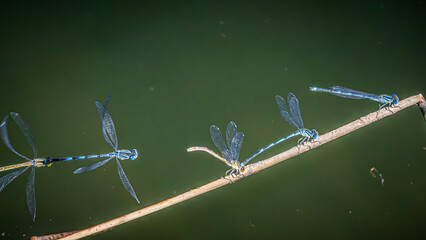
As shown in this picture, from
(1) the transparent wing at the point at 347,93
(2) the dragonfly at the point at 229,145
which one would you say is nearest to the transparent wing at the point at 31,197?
(2) the dragonfly at the point at 229,145

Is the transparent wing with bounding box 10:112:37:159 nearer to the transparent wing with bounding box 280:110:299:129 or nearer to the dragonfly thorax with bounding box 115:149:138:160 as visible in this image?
the dragonfly thorax with bounding box 115:149:138:160

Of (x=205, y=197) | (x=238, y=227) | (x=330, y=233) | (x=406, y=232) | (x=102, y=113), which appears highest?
(x=102, y=113)

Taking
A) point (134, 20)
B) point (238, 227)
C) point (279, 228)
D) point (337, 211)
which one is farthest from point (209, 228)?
point (134, 20)

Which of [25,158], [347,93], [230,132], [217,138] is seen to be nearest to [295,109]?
[347,93]

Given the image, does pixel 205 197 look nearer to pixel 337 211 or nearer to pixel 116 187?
pixel 116 187

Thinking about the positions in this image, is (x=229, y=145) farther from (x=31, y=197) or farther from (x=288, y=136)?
(x=31, y=197)

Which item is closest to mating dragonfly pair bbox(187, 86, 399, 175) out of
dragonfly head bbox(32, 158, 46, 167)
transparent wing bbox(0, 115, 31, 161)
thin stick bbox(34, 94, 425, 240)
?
thin stick bbox(34, 94, 425, 240)

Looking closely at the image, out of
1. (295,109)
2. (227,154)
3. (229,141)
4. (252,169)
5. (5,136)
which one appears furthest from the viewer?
(5,136)
